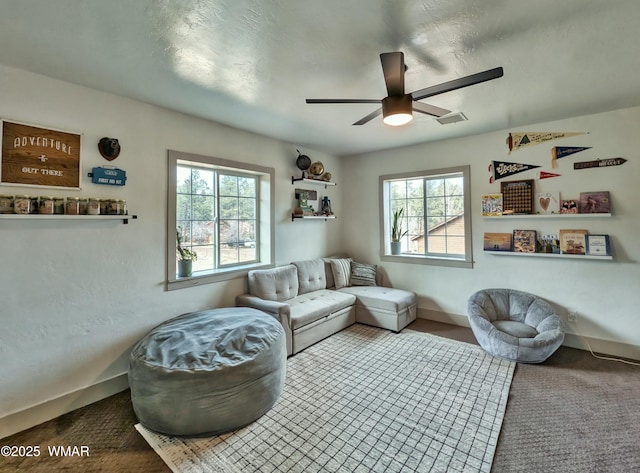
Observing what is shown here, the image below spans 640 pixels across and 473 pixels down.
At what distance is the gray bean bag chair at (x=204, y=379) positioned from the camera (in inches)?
73.4

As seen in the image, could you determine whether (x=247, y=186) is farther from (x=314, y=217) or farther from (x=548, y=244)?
(x=548, y=244)

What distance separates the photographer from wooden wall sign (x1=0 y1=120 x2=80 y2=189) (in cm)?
201

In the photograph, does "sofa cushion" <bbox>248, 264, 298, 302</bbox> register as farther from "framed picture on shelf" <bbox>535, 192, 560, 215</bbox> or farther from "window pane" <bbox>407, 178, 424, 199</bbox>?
"framed picture on shelf" <bbox>535, 192, 560, 215</bbox>

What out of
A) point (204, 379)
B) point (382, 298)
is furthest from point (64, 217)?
point (382, 298)

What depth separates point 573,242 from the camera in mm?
3170

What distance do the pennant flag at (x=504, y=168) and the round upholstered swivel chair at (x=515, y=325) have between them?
143 centimetres

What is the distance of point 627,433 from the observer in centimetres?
193

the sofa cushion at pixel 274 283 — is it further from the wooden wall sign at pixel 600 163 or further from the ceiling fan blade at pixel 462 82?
the wooden wall sign at pixel 600 163

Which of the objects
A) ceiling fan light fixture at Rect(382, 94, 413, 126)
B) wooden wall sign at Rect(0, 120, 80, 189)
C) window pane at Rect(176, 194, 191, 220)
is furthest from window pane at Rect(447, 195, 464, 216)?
wooden wall sign at Rect(0, 120, 80, 189)

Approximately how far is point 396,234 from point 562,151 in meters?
2.21

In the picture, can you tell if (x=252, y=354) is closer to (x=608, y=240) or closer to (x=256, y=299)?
(x=256, y=299)

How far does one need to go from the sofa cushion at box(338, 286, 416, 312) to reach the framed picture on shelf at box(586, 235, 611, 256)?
1.99 metres

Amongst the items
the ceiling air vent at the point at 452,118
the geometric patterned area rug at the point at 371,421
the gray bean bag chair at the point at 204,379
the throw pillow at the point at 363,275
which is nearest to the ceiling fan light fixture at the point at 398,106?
the ceiling air vent at the point at 452,118

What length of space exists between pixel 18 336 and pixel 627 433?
4.30 metres
